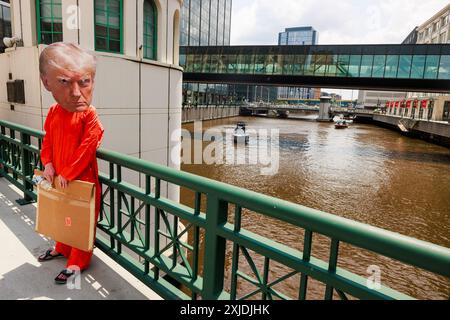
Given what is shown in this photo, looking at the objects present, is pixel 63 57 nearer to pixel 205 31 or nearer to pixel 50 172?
pixel 50 172

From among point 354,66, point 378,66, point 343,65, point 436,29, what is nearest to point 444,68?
point 378,66

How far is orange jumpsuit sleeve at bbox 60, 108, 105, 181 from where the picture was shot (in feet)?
10.0

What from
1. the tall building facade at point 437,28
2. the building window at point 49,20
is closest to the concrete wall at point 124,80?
the building window at point 49,20

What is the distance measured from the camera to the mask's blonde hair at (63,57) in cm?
323

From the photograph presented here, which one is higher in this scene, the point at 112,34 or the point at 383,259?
the point at 112,34

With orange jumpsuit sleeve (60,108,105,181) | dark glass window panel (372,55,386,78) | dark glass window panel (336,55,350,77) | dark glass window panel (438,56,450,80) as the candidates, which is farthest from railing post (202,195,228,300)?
dark glass window panel (438,56,450,80)

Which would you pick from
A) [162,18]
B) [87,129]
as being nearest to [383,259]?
[162,18]

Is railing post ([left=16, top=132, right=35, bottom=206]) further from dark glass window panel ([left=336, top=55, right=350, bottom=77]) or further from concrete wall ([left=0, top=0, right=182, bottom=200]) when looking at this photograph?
dark glass window panel ([left=336, top=55, right=350, bottom=77])

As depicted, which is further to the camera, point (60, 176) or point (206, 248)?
point (60, 176)

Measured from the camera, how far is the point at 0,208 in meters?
4.94

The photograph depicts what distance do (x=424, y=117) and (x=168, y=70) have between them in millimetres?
52692

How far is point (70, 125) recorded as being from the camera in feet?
10.4

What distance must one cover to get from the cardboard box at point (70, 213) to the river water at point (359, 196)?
8070mm
